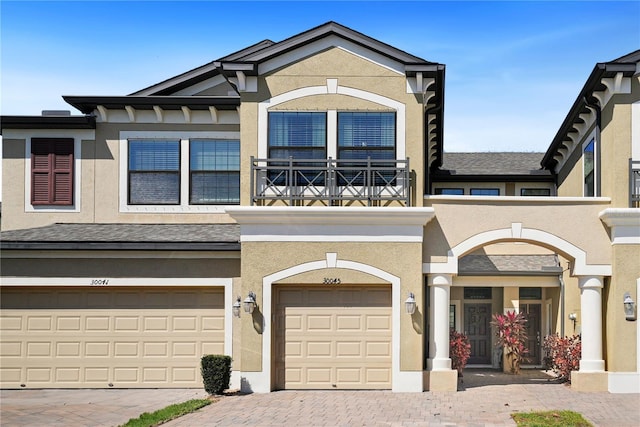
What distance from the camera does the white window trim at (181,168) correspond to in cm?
1986

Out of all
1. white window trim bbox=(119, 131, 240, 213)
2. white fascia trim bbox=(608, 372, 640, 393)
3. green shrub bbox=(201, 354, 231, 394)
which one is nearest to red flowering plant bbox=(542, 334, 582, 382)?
white fascia trim bbox=(608, 372, 640, 393)

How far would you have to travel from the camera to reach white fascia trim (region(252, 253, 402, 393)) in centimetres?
1662

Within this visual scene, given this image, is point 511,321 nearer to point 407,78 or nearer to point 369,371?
point 369,371

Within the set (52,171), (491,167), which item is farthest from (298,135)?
(491,167)

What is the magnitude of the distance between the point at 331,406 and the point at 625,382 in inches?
244

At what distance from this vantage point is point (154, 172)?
65.7ft

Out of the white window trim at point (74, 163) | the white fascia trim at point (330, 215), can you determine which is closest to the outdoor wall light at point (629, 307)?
the white fascia trim at point (330, 215)

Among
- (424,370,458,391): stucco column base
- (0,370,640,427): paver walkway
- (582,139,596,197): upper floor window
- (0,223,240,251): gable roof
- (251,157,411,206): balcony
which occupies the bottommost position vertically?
(0,370,640,427): paver walkway

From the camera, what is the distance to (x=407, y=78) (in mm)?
17438

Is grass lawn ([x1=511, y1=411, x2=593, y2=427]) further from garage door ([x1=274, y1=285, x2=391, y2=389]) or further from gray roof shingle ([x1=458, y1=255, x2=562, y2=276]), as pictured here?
gray roof shingle ([x1=458, y1=255, x2=562, y2=276])

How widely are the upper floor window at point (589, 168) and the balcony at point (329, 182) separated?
5109 millimetres

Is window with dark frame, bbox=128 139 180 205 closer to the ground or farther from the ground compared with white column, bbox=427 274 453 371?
farther from the ground

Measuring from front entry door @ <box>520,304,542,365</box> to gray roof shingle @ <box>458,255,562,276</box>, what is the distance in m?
1.75

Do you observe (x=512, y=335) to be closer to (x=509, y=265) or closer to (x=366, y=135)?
(x=509, y=265)
